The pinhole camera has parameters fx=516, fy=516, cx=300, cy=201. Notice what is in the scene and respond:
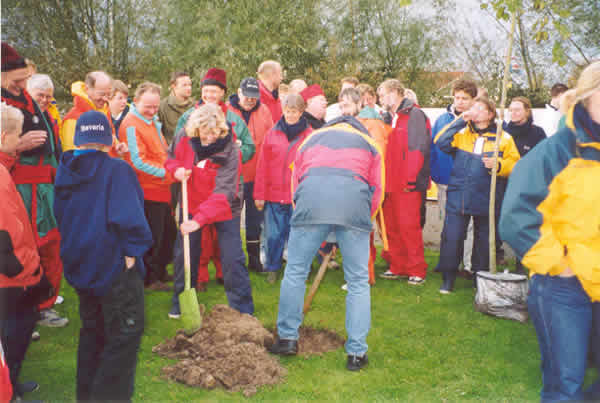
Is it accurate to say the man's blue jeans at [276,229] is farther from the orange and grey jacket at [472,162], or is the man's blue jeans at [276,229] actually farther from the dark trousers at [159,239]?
the orange and grey jacket at [472,162]

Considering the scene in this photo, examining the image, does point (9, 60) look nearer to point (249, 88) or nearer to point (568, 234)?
point (249, 88)

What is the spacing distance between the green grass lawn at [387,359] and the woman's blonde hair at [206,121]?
5.93ft

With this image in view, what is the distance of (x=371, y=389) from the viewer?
3625 millimetres

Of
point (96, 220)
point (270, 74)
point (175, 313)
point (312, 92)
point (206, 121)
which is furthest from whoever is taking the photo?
point (270, 74)

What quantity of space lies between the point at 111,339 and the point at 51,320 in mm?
2287

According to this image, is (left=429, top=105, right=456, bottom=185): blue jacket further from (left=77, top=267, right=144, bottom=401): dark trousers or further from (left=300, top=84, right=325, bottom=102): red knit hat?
(left=77, top=267, right=144, bottom=401): dark trousers

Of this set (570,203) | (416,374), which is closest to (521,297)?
(416,374)

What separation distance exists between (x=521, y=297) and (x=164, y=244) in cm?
387

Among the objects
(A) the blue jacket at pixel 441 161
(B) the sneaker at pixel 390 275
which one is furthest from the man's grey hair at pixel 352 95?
(B) the sneaker at pixel 390 275

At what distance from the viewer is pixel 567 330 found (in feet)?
7.73

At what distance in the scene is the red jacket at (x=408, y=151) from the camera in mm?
6012

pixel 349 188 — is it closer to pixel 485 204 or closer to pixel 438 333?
pixel 438 333

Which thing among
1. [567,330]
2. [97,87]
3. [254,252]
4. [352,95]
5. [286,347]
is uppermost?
[97,87]

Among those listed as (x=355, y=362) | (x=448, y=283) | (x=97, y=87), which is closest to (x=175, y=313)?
(x=355, y=362)
